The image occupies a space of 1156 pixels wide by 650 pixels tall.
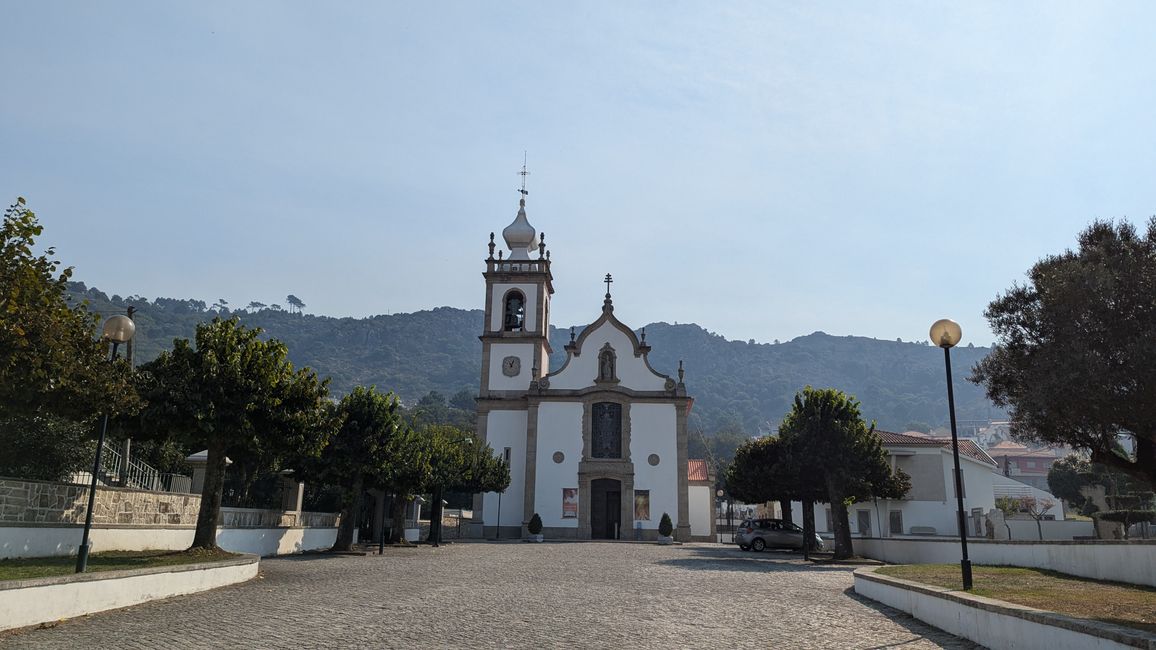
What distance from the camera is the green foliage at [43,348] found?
1252cm

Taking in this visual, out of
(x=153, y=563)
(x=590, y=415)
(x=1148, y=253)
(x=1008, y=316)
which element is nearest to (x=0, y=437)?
(x=153, y=563)

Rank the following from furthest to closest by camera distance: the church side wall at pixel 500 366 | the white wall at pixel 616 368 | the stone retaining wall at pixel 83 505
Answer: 1. the church side wall at pixel 500 366
2. the white wall at pixel 616 368
3. the stone retaining wall at pixel 83 505

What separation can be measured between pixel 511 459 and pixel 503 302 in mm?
10287

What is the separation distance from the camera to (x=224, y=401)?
18.2 meters

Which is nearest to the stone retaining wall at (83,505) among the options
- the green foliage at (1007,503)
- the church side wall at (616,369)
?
the church side wall at (616,369)

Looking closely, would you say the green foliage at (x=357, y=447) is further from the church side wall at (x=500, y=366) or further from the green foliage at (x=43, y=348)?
the church side wall at (x=500, y=366)

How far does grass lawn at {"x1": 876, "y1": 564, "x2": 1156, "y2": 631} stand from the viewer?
9539mm

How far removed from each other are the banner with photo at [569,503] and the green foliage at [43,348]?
1374 inches

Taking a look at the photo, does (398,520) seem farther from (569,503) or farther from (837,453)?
(837,453)

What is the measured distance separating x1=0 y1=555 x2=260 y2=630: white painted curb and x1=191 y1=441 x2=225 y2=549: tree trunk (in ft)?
6.87

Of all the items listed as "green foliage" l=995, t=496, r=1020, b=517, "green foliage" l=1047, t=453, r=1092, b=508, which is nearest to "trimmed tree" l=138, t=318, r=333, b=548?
"green foliage" l=995, t=496, r=1020, b=517

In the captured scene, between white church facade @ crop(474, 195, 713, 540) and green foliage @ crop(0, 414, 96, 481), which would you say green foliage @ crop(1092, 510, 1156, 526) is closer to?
white church facade @ crop(474, 195, 713, 540)

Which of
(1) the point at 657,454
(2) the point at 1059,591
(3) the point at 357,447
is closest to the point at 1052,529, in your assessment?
(1) the point at 657,454

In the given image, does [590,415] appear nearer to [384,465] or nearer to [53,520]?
[384,465]
